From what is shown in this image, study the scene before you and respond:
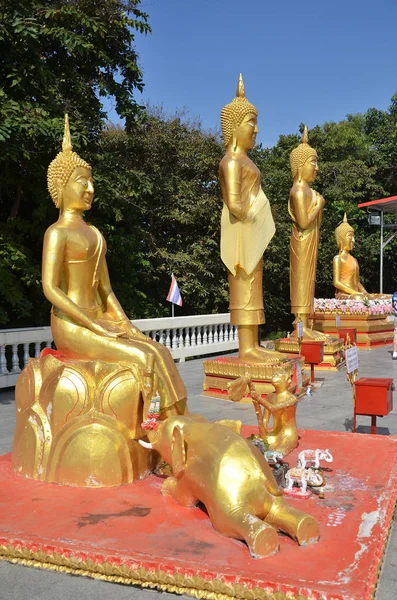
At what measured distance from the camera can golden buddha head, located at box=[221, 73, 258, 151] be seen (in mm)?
6938

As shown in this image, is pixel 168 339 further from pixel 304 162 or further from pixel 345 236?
pixel 345 236

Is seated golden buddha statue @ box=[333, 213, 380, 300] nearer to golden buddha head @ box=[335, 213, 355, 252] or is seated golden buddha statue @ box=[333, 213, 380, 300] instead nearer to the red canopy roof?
golden buddha head @ box=[335, 213, 355, 252]

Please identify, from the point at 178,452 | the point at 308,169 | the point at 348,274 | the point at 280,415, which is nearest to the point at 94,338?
the point at 178,452

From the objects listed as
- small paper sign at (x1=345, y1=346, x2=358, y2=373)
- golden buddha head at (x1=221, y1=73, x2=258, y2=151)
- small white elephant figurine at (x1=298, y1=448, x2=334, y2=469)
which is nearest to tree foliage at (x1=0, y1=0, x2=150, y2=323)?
golden buddha head at (x1=221, y1=73, x2=258, y2=151)

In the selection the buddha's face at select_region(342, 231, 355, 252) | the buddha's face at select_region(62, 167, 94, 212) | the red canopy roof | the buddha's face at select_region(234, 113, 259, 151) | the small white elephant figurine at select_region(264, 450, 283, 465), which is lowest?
the small white elephant figurine at select_region(264, 450, 283, 465)

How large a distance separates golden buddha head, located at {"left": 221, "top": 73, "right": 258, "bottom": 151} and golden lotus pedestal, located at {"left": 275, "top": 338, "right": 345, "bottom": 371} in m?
4.12

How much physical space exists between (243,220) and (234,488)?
4.60m

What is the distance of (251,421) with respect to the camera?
19.9 ft

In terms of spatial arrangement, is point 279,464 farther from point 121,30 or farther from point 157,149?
point 157,149

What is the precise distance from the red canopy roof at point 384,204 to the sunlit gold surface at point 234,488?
16416 millimetres

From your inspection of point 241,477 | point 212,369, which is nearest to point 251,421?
point 212,369

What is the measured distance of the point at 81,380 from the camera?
12.7 ft

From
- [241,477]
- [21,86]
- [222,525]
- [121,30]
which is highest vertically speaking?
[121,30]

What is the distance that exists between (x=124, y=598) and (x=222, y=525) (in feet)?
1.95
